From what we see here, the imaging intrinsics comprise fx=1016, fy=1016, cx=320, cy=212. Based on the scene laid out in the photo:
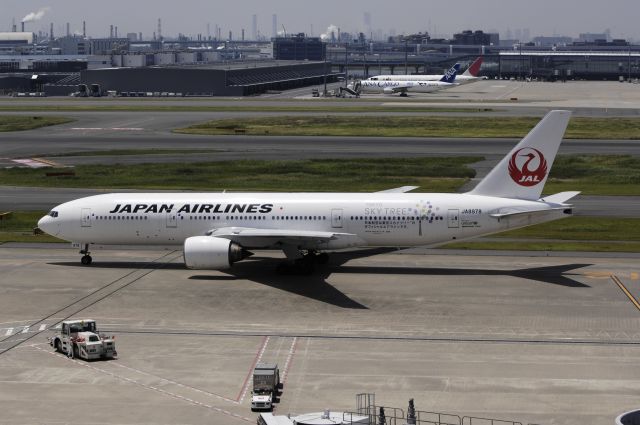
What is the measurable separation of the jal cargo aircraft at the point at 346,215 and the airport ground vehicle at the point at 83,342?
13.2 meters

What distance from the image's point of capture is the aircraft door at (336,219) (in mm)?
59281

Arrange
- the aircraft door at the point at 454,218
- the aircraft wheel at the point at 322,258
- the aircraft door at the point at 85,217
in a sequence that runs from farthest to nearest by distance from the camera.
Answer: the aircraft wheel at the point at 322,258
the aircraft door at the point at 85,217
the aircraft door at the point at 454,218

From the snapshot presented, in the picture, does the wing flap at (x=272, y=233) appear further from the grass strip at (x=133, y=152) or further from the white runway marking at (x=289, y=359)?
the grass strip at (x=133, y=152)

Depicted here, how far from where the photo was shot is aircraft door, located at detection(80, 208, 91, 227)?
201 ft

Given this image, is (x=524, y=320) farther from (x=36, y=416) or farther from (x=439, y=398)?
(x=36, y=416)

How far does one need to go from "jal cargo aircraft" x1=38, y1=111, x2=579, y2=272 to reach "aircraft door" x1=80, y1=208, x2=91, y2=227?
6cm

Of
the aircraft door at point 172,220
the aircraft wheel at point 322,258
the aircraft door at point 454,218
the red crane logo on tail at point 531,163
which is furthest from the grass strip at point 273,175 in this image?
the aircraft door at point 454,218

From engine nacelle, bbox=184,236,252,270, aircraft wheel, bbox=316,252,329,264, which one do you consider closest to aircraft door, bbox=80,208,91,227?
engine nacelle, bbox=184,236,252,270

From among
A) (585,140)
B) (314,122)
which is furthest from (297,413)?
(314,122)

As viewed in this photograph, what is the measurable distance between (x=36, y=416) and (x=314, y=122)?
11641cm

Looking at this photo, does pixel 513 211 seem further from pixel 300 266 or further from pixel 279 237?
pixel 279 237

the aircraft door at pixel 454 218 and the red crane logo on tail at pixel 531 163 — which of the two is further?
the red crane logo on tail at pixel 531 163

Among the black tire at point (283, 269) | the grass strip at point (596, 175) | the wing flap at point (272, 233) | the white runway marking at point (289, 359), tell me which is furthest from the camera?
the grass strip at point (596, 175)

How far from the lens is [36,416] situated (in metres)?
35.5
